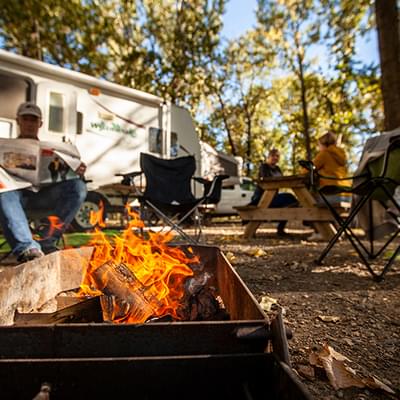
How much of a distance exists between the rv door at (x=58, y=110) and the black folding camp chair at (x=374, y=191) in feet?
16.3

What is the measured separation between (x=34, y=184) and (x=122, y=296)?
6.93 ft

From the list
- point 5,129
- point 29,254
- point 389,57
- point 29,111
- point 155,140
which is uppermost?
point 389,57

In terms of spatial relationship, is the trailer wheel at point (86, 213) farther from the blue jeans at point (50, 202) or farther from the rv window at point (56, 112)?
the blue jeans at point (50, 202)

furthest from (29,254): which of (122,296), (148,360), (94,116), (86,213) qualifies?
(94,116)

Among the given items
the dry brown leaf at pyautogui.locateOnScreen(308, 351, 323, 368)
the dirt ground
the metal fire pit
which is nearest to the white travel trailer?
the dirt ground

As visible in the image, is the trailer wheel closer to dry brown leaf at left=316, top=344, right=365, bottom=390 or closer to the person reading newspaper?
the person reading newspaper

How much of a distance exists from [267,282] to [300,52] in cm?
1695

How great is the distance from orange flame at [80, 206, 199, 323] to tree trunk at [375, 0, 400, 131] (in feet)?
15.1

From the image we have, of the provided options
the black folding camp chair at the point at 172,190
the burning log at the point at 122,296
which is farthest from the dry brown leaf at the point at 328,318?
the black folding camp chair at the point at 172,190

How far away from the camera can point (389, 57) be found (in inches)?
203

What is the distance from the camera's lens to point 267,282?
260 cm

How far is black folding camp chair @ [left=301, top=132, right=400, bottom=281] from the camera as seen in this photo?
2.76 m

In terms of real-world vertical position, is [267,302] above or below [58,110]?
below

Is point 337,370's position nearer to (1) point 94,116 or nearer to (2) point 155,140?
(1) point 94,116
